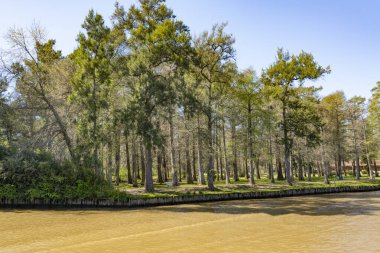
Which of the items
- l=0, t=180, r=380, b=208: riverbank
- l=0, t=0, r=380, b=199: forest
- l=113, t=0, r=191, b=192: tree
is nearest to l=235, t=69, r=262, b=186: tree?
l=0, t=0, r=380, b=199: forest

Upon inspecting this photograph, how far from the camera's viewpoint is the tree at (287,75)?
3256 cm

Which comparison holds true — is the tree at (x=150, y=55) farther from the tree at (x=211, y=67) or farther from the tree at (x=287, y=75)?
the tree at (x=287, y=75)

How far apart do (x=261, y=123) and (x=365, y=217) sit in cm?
1820

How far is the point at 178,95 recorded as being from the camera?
81.0ft

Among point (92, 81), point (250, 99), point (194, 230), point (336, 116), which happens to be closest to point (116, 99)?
point (92, 81)

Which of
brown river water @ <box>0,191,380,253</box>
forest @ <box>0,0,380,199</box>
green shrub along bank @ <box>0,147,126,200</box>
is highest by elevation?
forest @ <box>0,0,380,199</box>

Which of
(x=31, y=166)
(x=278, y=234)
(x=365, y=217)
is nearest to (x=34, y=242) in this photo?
(x=278, y=234)

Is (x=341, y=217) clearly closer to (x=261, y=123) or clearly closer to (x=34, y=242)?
(x=34, y=242)

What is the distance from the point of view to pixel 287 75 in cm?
3278

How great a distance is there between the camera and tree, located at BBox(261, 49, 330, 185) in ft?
107

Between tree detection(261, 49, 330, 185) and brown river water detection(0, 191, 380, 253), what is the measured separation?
14.7 metres

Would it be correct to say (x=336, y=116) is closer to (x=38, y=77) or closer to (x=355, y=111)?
(x=355, y=111)

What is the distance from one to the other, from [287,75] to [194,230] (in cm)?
2396

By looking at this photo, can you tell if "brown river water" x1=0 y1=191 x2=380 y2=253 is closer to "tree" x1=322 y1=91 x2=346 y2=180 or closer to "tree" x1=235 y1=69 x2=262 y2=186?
"tree" x1=235 y1=69 x2=262 y2=186
